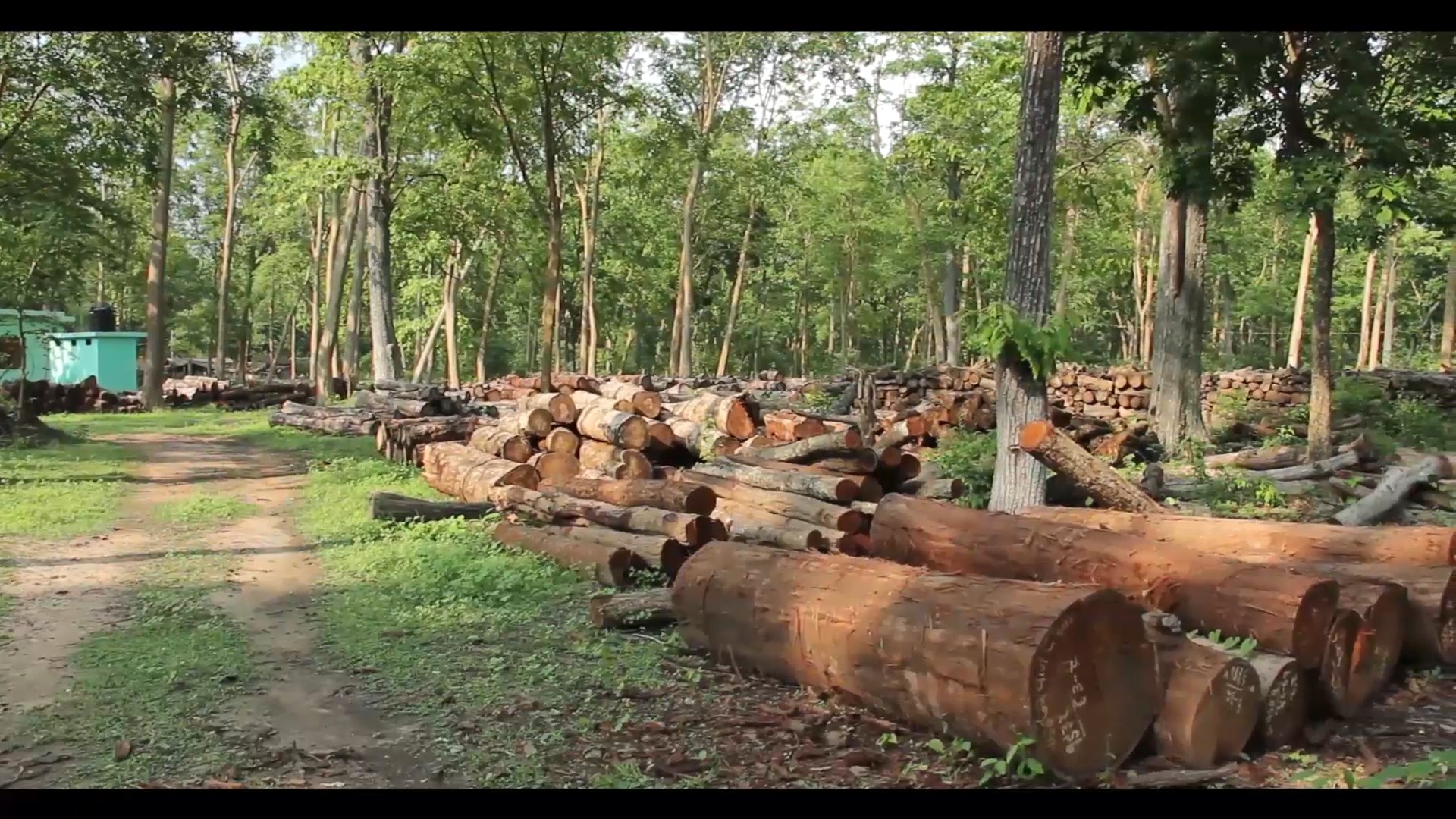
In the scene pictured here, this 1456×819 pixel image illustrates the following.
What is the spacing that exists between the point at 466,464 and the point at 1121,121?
988cm

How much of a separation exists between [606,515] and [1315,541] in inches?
216

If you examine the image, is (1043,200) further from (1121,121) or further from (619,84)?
(619,84)

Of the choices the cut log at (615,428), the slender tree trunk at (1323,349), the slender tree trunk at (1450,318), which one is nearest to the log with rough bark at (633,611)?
the cut log at (615,428)

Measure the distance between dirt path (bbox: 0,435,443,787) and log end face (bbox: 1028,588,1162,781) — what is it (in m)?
2.63

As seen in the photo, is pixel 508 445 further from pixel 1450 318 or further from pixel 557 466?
pixel 1450 318


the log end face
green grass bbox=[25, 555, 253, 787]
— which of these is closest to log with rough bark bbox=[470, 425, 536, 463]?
green grass bbox=[25, 555, 253, 787]

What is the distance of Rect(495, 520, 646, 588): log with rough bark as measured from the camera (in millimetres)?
8336

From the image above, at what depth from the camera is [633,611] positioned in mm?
7250

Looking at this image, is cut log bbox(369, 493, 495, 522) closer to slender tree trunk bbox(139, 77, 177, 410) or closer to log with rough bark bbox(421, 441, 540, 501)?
log with rough bark bbox(421, 441, 540, 501)

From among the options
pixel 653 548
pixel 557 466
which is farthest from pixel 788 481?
pixel 557 466

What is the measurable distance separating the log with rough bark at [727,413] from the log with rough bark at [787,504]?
2.19 meters

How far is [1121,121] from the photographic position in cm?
1474

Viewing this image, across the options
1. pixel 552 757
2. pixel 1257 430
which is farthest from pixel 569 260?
pixel 552 757

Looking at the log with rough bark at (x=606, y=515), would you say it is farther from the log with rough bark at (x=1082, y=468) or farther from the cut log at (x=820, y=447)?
the log with rough bark at (x=1082, y=468)
